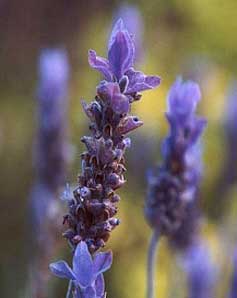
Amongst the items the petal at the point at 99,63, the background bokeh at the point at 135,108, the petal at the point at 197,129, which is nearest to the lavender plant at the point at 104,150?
the petal at the point at 99,63

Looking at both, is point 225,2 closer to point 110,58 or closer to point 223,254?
point 223,254

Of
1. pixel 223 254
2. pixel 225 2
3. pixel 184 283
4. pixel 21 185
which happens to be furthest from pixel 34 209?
pixel 225 2

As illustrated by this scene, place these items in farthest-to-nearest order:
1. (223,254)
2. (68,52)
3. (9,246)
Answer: (68,52) < (9,246) < (223,254)

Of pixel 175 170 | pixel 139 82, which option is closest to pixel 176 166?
pixel 175 170

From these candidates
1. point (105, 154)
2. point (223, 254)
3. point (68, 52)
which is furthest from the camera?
point (68, 52)

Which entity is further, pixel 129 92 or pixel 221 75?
pixel 221 75

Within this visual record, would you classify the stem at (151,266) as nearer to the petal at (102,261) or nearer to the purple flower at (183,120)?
the purple flower at (183,120)

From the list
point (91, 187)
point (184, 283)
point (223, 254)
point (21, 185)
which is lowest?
point (91, 187)
